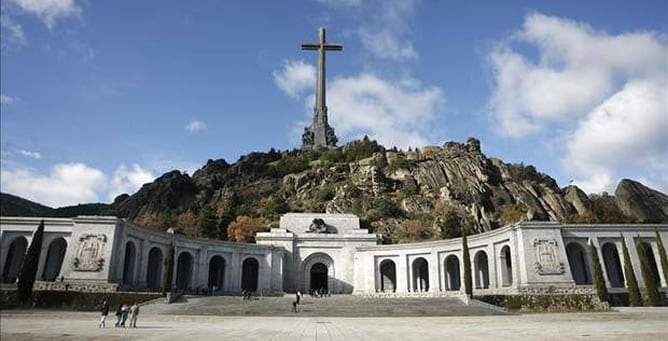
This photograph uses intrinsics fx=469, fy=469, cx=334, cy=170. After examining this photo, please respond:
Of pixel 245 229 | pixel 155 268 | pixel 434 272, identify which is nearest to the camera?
pixel 155 268

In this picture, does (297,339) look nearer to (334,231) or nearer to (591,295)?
(591,295)

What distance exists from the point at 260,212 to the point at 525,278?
5300 centimetres

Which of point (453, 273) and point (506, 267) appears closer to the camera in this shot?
point (506, 267)

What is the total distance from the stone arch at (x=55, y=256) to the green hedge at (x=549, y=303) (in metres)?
34.2

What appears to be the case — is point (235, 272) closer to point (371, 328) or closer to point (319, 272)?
point (319, 272)

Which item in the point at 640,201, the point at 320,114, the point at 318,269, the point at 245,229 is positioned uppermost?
the point at 320,114

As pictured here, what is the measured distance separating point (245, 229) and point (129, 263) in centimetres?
2771

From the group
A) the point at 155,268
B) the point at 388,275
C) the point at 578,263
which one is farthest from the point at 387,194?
the point at 155,268

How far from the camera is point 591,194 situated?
95375mm

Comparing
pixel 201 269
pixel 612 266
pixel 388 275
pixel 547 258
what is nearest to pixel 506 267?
pixel 547 258

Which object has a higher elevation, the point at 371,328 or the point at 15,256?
the point at 15,256

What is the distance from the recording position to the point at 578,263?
135 feet

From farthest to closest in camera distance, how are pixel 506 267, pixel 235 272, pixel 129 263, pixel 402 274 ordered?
pixel 402 274
pixel 235 272
pixel 506 267
pixel 129 263

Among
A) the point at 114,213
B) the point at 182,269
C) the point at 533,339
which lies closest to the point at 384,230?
the point at 182,269
